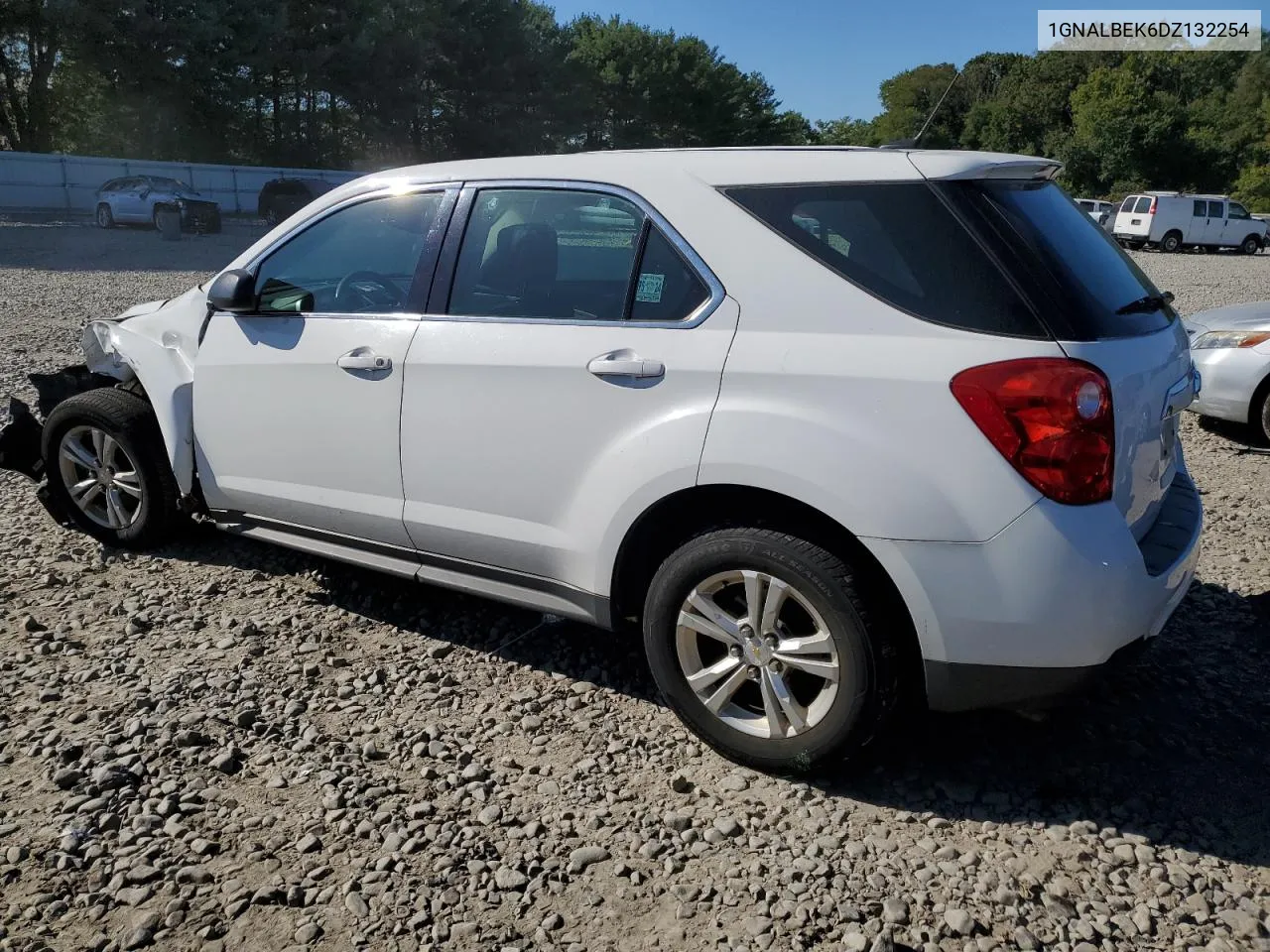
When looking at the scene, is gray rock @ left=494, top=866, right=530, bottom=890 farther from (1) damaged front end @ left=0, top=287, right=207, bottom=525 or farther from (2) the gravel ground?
(1) damaged front end @ left=0, top=287, right=207, bottom=525

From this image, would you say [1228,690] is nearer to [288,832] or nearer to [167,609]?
[288,832]

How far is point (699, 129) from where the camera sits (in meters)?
64.1

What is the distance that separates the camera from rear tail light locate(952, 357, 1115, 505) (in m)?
2.62

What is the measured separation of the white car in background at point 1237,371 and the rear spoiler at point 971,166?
4.72 metres

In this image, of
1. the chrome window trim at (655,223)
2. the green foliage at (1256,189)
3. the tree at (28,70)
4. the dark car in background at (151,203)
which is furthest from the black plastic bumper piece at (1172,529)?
the green foliage at (1256,189)

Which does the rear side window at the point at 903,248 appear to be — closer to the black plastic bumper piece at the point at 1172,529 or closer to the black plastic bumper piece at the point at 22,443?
the black plastic bumper piece at the point at 1172,529

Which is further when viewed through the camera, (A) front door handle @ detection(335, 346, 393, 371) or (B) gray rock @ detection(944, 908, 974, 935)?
(A) front door handle @ detection(335, 346, 393, 371)

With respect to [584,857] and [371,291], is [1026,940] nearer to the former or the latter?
[584,857]

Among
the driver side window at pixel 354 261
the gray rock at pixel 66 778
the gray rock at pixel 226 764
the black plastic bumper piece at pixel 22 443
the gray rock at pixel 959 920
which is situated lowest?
the gray rock at pixel 959 920

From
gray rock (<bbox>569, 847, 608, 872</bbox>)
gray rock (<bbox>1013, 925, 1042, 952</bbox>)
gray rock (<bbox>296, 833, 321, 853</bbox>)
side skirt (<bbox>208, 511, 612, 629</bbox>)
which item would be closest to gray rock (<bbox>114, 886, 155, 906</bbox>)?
gray rock (<bbox>296, 833, 321, 853</bbox>)

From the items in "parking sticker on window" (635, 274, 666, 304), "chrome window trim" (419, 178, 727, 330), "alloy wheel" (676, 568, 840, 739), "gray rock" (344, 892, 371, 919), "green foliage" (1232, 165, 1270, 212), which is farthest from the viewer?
"green foliage" (1232, 165, 1270, 212)

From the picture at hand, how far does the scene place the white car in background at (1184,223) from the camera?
33.0 m

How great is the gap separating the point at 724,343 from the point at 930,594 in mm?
900

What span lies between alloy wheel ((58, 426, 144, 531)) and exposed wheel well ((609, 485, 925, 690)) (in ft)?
8.36
